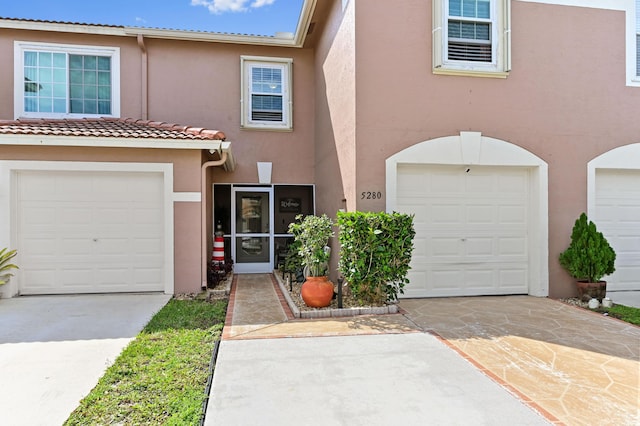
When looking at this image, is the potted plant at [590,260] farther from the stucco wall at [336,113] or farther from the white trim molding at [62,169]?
the white trim molding at [62,169]

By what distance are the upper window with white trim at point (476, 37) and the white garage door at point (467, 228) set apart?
2.02 m

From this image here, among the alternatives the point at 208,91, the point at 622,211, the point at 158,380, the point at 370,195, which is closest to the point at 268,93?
the point at 208,91

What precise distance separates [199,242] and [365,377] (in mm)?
5307

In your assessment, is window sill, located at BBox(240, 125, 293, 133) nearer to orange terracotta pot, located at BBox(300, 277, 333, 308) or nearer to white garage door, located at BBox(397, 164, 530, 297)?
white garage door, located at BBox(397, 164, 530, 297)

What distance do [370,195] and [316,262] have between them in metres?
1.66

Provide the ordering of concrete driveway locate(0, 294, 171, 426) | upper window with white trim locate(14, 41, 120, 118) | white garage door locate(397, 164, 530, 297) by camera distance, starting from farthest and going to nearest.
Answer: upper window with white trim locate(14, 41, 120, 118)
white garage door locate(397, 164, 530, 297)
concrete driveway locate(0, 294, 171, 426)

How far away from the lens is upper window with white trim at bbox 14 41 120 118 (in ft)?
33.5

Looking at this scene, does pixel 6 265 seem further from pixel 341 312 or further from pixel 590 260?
pixel 590 260

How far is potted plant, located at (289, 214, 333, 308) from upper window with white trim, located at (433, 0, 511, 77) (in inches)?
155

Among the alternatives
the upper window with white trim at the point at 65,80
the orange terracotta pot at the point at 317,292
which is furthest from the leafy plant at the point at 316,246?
the upper window with white trim at the point at 65,80

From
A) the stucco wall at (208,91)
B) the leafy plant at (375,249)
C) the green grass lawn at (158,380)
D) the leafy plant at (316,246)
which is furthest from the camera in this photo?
the stucco wall at (208,91)

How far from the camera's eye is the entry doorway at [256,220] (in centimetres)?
1113

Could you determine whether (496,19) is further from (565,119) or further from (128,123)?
(128,123)

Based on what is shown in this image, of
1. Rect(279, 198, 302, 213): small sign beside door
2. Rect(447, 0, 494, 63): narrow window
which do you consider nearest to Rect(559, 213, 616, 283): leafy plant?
Rect(447, 0, 494, 63): narrow window
